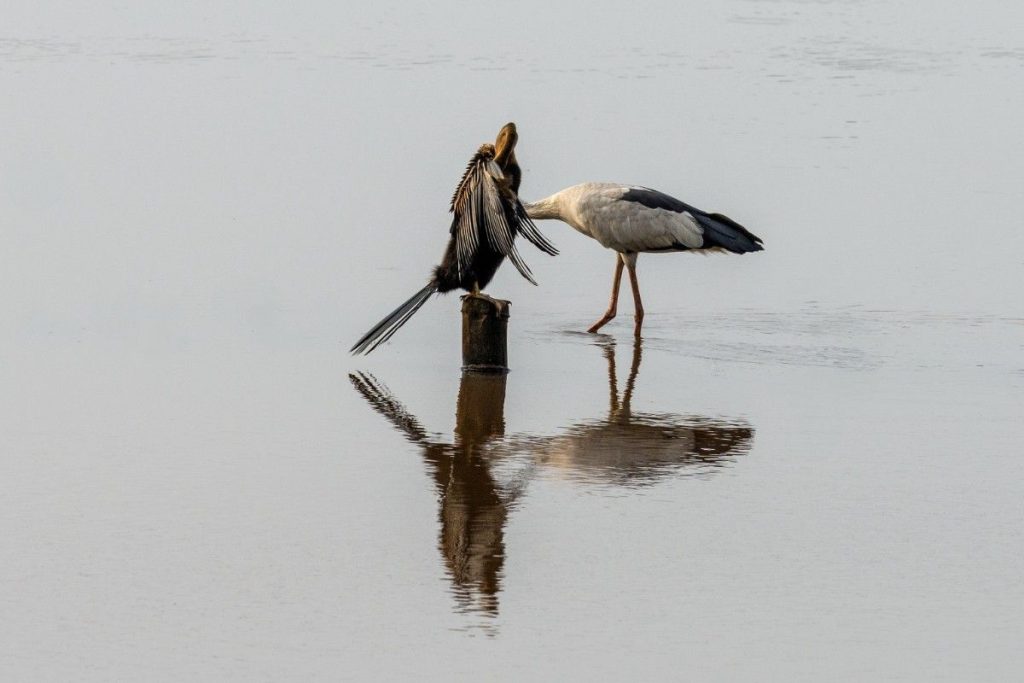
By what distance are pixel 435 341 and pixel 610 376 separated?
137 centimetres

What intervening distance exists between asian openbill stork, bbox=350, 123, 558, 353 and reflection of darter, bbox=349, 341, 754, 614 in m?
0.72

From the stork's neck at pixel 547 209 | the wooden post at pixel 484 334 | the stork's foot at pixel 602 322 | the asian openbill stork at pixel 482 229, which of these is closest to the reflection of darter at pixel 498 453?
the wooden post at pixel 484 334

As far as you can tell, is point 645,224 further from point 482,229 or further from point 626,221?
point 482,229

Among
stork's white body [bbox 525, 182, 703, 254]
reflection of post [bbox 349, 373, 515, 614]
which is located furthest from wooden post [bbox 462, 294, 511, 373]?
stork's white body [bbox 525, 182, 703, 254]

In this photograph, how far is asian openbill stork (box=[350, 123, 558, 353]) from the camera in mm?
10430

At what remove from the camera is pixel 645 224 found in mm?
12805

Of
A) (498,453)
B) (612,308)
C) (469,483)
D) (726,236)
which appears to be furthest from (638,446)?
(726,236)

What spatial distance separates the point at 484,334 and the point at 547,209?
2.97 metres

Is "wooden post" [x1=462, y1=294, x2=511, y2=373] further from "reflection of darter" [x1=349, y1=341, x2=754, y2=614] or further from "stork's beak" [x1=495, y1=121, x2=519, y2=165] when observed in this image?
"stork's beak" [x1=495, y1=121, x2=519, y2=165]

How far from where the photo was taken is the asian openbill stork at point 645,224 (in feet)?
41.8

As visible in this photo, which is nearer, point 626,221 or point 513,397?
point 513,397

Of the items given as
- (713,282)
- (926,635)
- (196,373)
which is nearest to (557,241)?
(713,282)

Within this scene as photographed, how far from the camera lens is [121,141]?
58.7ft

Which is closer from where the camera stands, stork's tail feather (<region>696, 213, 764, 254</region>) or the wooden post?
the wooden post
